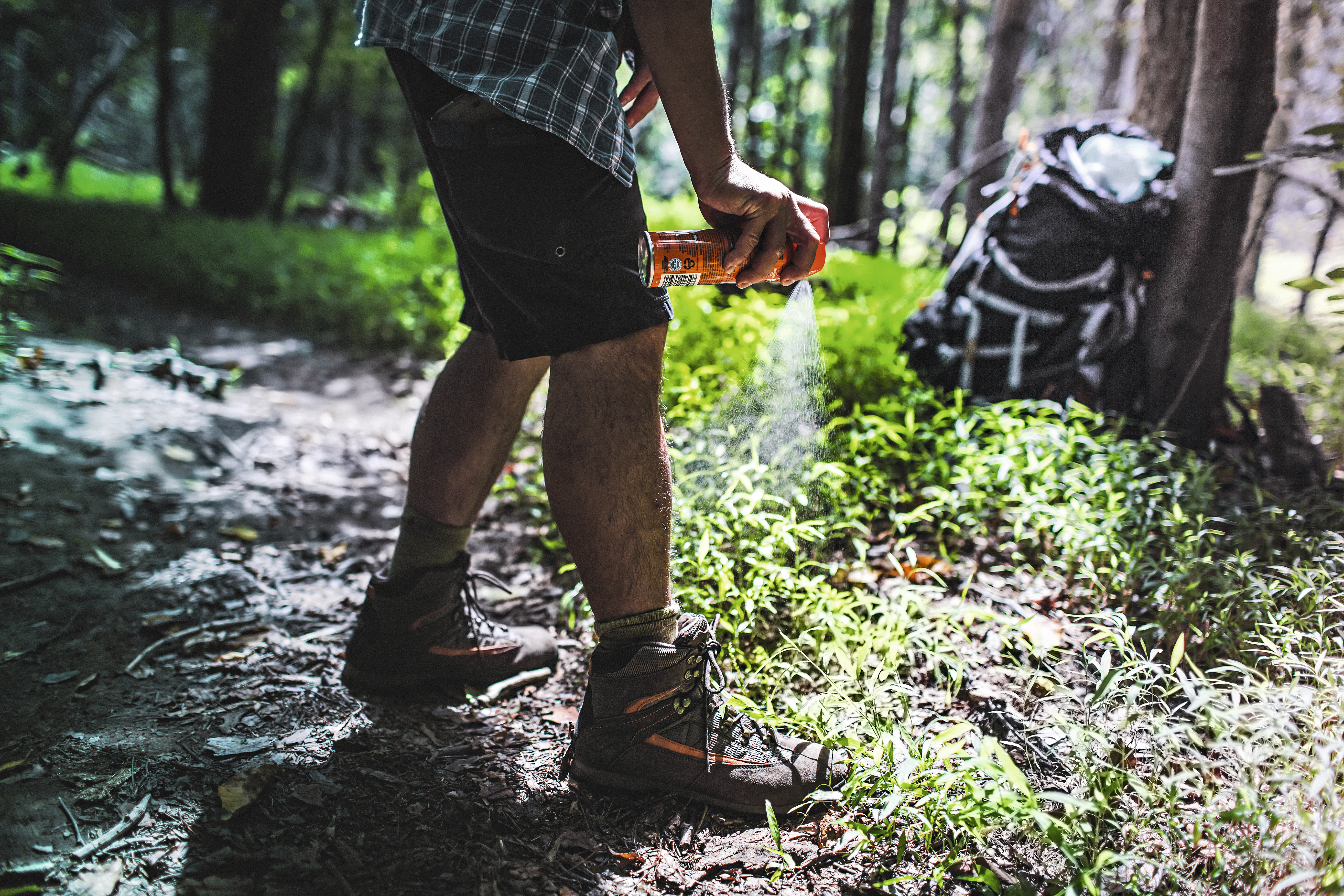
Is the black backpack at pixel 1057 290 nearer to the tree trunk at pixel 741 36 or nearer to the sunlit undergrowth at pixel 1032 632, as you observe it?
the sunlit undergrowth at pixel 1032 632

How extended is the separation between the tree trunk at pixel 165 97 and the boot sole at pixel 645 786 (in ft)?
33.1

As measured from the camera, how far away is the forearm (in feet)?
4.19

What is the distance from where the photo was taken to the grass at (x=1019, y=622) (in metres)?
1.26

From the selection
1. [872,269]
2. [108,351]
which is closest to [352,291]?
[108,351]

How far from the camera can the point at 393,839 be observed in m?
1.34

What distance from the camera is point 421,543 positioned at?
5.82 feet

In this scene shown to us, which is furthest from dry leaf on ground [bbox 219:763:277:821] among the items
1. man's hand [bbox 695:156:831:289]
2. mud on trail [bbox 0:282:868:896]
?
man's hand [bbox 695:156:831:289]

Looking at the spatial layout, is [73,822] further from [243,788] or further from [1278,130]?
[1278,130]

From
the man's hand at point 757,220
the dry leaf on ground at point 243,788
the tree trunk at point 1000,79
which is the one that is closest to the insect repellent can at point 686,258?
the man's hand at point 757,220

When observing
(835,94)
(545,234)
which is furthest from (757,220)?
(835,94)

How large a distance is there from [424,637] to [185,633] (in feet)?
2.42

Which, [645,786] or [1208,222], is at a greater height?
[1208,222]

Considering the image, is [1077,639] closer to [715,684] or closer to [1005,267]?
[715,684]

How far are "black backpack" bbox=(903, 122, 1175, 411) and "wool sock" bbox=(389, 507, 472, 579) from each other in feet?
7.45
